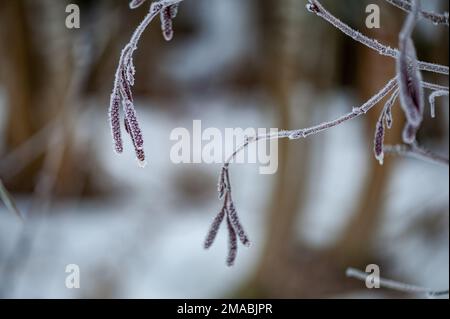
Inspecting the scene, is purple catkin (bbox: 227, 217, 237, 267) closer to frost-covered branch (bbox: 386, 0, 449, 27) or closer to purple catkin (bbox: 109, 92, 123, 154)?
purple catkin (bbox: 109, 92, 123, 154)

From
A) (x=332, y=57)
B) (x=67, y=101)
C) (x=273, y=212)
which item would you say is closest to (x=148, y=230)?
(x=273, y=212)

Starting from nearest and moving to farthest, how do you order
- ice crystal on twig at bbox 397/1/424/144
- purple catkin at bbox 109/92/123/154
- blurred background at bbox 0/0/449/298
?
ice crystal on twig at bbox 397/1/424/144, purple catkin at bbox 109/92/123/154, blurred background at bbox 0/0/449/298

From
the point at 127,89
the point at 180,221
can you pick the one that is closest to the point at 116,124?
the point at 127,89

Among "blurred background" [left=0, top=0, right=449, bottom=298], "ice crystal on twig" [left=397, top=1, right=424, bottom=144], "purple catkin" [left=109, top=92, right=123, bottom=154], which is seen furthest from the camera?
"blurred background" [left=0, top=0, right=449, bottom=298]

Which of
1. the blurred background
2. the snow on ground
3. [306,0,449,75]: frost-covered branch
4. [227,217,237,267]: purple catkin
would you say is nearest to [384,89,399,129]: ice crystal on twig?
[306,0,449,75]: frost-covered branch

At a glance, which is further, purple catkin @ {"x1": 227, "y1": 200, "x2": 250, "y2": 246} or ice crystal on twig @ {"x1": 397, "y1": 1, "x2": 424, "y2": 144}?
purple catkin @ {"x1": 227, "y1": 200, "x2": 250, "y2": 246}

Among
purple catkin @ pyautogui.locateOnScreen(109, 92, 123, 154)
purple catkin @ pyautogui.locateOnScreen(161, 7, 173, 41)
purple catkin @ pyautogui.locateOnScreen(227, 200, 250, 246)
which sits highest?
purple catkin @ pyautogui.locateOnScreen(161, 7, 173, 41)

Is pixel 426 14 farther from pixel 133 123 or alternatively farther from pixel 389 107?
pixel 133 123

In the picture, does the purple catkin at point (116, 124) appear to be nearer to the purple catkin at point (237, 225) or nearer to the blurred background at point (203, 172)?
the purple catkin at point (237, 225)

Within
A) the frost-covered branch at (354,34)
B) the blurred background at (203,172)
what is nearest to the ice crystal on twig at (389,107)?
the frost-covered branch at (354,34)
